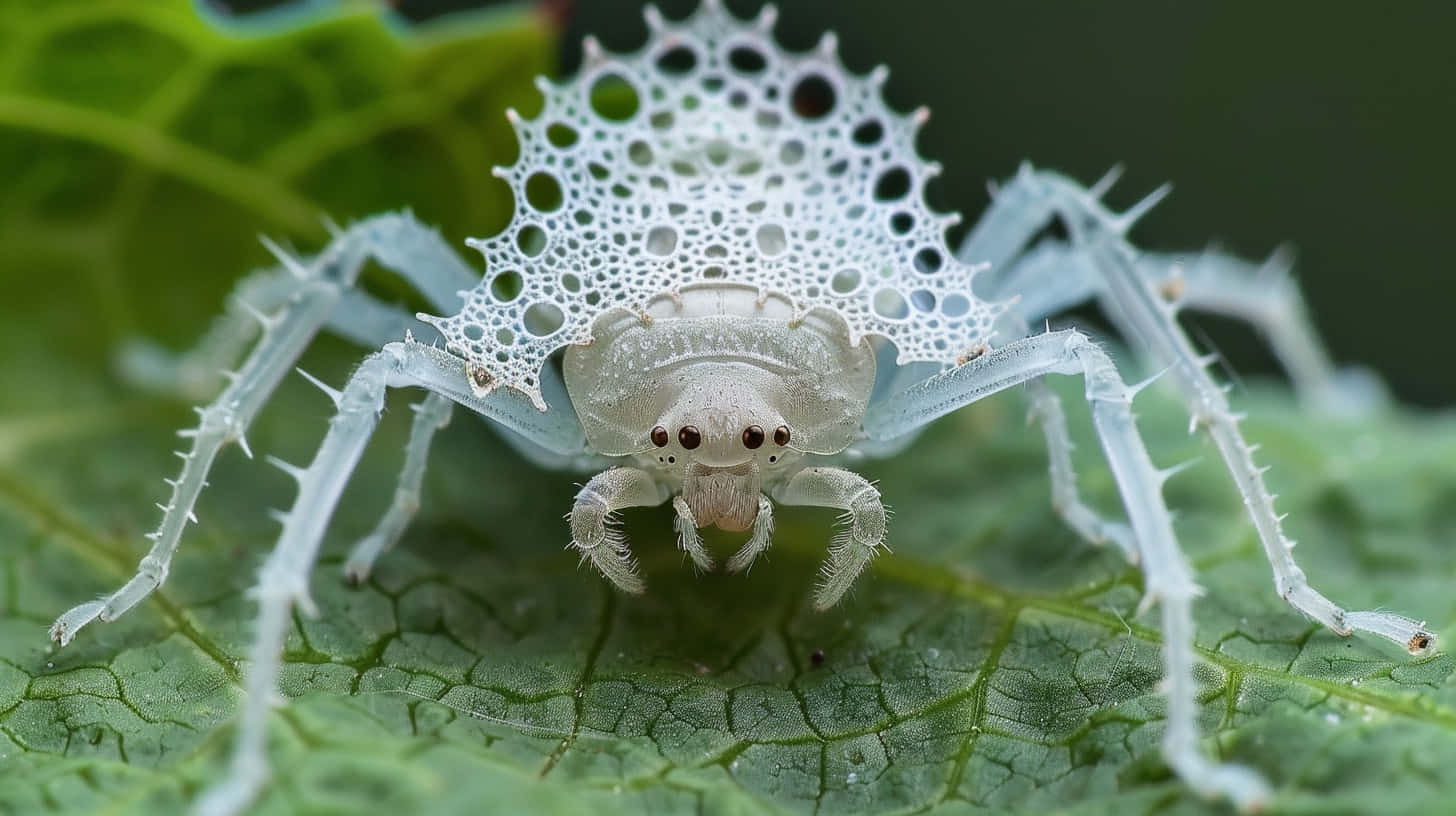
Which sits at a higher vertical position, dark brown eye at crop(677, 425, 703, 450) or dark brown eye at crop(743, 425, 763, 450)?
dark brown eye at crop(743, 425, 763, 450)

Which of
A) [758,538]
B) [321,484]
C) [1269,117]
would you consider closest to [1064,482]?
[758,538]

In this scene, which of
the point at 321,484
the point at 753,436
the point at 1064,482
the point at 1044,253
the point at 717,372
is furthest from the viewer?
the point at 1044,253

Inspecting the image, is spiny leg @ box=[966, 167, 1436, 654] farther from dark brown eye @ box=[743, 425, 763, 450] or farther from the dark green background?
the dark green background

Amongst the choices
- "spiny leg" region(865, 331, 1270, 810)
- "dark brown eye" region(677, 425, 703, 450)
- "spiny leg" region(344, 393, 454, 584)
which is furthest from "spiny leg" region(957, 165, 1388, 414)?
"spiny leg" region(344, 393, 454, 584)

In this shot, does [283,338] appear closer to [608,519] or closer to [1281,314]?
[608,519]

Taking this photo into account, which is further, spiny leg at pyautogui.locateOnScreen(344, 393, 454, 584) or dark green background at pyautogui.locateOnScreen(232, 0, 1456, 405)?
dark green background at pyautogui.locateOnScreen(232, 0, 1456, 405)

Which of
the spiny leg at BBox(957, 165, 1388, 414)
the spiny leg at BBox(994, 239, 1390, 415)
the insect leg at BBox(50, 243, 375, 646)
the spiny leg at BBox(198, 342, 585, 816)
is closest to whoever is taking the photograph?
the spiny leg at BBox(198, 342, 585, 816)

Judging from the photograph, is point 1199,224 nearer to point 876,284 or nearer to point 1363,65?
point 1363,65

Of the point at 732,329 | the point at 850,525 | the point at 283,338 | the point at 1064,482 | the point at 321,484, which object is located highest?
the point at 1064,482
